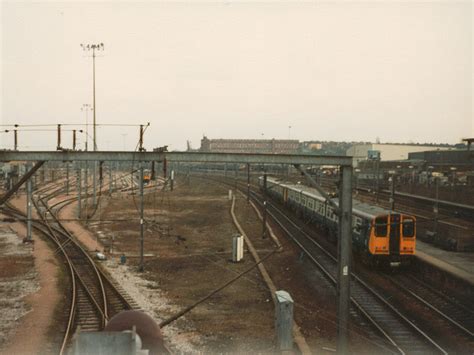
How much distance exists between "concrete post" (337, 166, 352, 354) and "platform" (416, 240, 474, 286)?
9198 millimetres

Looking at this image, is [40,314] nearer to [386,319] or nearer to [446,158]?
[386,319]

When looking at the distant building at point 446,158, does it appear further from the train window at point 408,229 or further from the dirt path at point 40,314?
the dirt path at point 40,314

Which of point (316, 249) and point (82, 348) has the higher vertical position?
point (82, 348)

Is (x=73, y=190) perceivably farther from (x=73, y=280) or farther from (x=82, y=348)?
(x=82, y=348)

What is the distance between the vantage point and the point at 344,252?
10969 mm

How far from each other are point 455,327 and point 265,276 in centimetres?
767

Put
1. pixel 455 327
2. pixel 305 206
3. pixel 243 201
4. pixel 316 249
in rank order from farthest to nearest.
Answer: pixel 243 201, pixel 305 206, pixel 316 249, pixel 455 327

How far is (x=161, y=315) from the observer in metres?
14.8

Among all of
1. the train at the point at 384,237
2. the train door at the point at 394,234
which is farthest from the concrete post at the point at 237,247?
the train door at the point at 394,234

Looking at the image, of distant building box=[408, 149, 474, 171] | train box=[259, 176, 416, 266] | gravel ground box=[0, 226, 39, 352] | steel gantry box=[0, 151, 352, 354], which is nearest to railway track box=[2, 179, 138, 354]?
gravel ground box=[0, 226, 39, 352]

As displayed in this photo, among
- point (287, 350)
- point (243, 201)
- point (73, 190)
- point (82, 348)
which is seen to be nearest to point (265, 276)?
point (287, 350)

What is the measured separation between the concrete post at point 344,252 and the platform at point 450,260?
30.2ft

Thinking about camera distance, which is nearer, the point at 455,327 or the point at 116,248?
the point at 455,327

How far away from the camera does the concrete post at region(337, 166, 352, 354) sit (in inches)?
423
